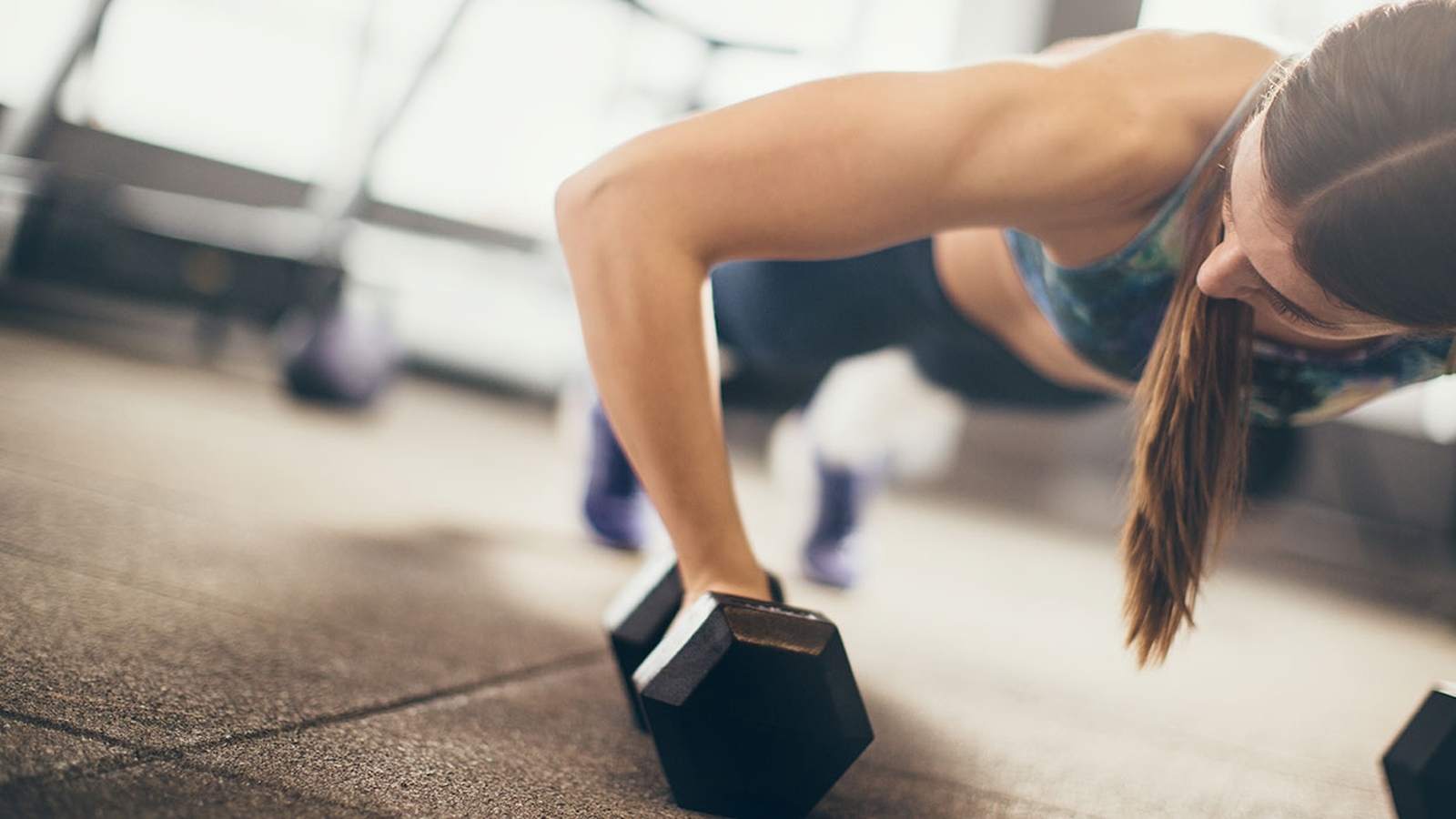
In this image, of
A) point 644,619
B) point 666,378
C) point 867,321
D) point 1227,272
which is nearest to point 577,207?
point 666,378

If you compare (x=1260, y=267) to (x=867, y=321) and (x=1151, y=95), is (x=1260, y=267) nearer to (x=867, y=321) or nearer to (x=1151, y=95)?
(x=1151, y=95)

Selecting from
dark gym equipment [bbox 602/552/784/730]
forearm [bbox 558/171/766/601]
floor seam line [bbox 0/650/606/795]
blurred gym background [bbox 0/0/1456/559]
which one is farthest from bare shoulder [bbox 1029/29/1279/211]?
blurred gym background [bbox 0/0/1456/559]

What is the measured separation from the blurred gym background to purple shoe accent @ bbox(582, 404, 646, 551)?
941 mm

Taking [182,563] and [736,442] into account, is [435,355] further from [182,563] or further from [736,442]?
[182,563]

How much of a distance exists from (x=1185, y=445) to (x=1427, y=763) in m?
0.26

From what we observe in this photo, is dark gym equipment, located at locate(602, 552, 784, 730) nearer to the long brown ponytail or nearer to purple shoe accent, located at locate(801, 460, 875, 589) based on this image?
the long brown ponytail

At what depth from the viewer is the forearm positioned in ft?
2.16

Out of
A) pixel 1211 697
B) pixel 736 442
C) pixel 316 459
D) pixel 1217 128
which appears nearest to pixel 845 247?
pixel 1217 128

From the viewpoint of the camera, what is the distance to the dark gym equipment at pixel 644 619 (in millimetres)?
749

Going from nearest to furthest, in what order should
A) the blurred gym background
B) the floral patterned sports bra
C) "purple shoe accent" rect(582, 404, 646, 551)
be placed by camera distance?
the floral patterned sports bra
"purple shoe accent" rect(582, 404, 646, 551)
the blurred gym background

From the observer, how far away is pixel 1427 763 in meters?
0.66

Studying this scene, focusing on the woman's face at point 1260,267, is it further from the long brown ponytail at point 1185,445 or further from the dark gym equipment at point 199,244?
the dark gym equipment at point 199,244

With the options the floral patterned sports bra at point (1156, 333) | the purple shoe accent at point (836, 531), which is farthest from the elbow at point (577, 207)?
the purple shoe accent at point (836, 531)

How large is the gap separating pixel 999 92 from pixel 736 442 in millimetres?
2613
